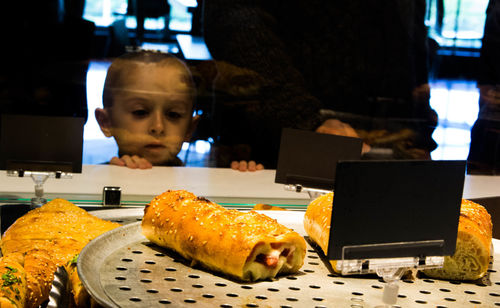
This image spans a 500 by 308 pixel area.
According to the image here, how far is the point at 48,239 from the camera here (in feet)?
4.51

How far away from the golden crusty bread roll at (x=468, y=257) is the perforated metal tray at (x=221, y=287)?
0.07 ft

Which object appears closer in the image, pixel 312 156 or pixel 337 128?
pixel 312 156

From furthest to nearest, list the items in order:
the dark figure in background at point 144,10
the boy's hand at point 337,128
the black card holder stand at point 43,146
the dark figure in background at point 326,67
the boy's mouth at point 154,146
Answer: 1. the boy's hand at point 337,128
2. the dark figure in background at point 326,67
3. the dark figure in background at point 144,10
4. the boy's mouth at point 154,146
5. the black card holder stand at point 43,146

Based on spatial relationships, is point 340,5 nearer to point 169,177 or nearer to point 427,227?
point 169,177

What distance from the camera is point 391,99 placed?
527cm

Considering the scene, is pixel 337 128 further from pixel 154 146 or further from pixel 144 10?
pixel 144 10

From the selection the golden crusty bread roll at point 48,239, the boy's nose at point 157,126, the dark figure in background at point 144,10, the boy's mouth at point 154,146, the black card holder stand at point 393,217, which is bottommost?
the boy's mouth at point 154,146

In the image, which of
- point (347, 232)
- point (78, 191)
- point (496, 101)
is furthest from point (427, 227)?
point (496, 101)

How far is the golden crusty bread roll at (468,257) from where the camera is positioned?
1176 millimetres

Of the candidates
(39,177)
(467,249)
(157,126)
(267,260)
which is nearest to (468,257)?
(467,249)

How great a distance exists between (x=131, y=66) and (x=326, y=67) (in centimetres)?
166

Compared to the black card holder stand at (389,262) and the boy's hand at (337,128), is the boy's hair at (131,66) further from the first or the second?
the black card holder stand at (389,262)

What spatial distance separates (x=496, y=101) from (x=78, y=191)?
444 cm

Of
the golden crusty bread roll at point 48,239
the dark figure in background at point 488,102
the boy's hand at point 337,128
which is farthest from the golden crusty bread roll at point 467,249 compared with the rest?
the dark figure in background at point 488,102
